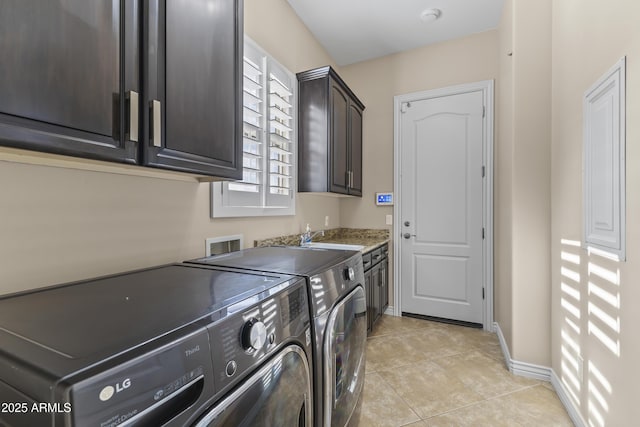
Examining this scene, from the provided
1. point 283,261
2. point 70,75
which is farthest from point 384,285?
point 70,75

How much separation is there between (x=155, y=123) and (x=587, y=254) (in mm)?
2060

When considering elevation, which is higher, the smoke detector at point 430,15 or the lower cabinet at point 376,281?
the smoke detector at point 430,15

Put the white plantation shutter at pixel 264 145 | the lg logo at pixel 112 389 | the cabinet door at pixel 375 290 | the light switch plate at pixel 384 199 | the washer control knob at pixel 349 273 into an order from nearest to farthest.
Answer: the lg logo at pixel 112 389, the washer control knob at pixel 349 273, the white plantation shutter at pixel 264 145, the cabinet door at pixel 375 290, the light switch plate at pixel 384 199

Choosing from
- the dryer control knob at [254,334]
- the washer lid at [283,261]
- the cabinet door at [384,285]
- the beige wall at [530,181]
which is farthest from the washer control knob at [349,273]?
the cabinet door at [384,285]

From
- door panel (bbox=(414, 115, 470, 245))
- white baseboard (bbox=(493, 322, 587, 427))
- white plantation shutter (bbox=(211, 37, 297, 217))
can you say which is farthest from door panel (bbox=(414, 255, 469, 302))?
white plantation shutter (bbox=(211, 37, 297, 217))

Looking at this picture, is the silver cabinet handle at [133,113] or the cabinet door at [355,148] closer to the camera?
the silver cabinet handle at [133,113]

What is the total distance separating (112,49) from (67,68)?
0.49ft

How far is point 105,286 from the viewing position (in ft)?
3.01

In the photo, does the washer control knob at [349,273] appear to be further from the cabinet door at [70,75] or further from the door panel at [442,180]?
the door panel at [442,180]

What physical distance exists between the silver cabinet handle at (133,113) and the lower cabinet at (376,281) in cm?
188

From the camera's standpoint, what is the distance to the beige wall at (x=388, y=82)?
299 cm

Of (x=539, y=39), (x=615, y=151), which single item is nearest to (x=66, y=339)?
(x=615, y=151)

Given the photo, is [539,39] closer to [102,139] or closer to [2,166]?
[102,139]

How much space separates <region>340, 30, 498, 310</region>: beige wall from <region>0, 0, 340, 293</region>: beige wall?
1968 millimetres
